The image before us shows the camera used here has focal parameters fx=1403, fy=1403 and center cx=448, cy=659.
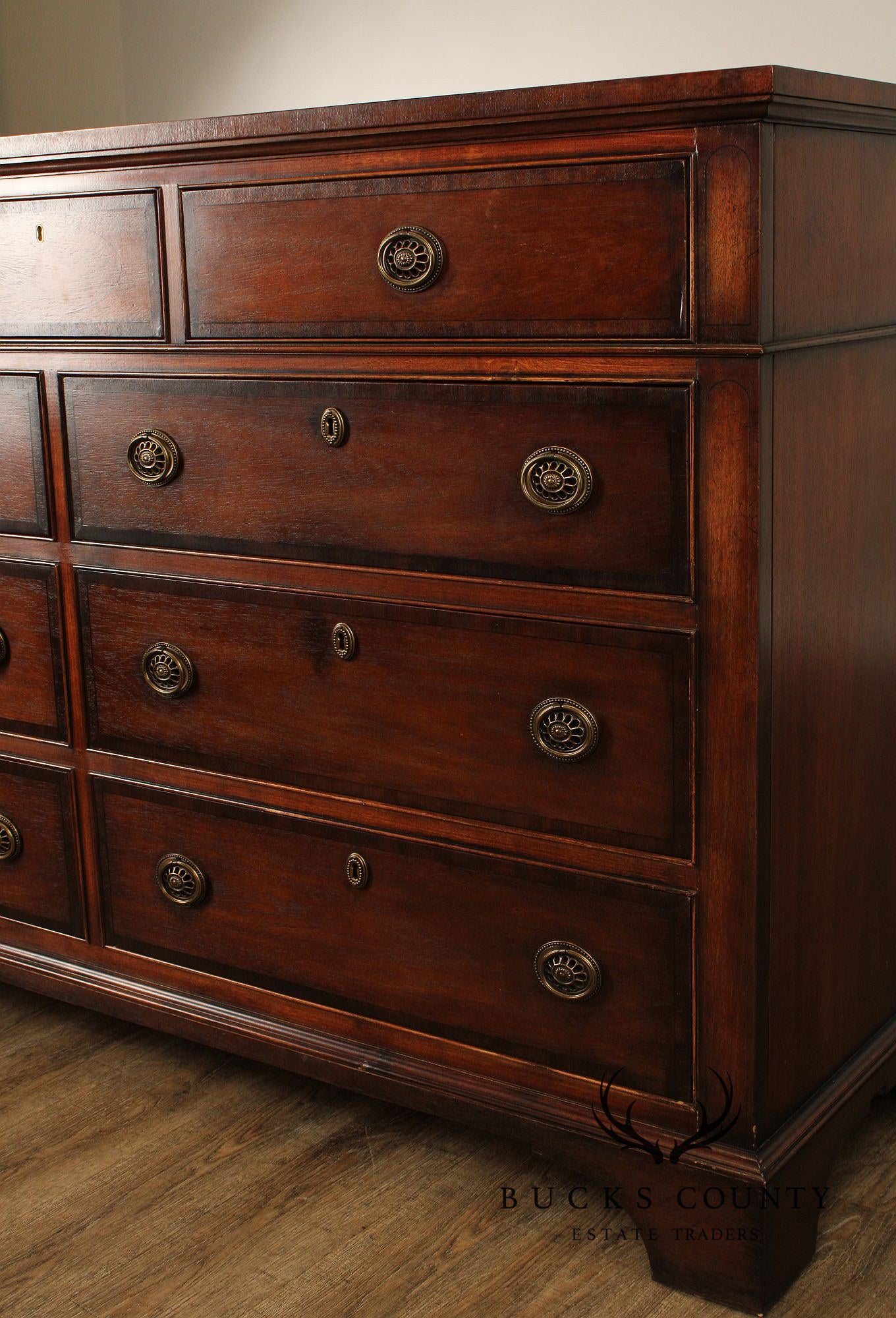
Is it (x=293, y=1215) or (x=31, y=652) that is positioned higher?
(x=31, y=652)

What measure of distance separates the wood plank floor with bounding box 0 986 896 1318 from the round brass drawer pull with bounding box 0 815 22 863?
1.00 feet

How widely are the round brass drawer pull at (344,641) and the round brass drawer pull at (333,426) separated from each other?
0.21 m

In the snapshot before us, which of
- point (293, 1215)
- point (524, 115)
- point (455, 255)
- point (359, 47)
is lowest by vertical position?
point (293, 1215)

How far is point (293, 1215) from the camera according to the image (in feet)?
5.54

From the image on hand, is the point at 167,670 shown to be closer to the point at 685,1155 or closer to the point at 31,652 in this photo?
the point at 31,652

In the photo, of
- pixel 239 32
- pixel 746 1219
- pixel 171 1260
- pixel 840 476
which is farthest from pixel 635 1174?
pixel 239 32

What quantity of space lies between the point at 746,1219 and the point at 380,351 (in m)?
1.01

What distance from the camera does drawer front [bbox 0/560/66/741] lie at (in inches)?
74.4

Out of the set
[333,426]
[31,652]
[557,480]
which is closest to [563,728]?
[557,480]

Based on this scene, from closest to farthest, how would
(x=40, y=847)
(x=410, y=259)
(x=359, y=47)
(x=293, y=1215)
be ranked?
(x=410, y=259) → (x=293, y=1215) → (x=40, y=847) → (x=359, y=47)

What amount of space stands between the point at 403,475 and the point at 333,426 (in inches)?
4.1

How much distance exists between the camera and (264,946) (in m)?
1.81

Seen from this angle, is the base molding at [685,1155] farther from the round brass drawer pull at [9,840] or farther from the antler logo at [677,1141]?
the round brass drawer pull at [9,840]

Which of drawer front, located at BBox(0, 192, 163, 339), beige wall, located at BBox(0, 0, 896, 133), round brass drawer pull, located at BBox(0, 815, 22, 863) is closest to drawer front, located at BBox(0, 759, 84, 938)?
round brass drawer pull, located at BBox(0, 815, 22, 863)
